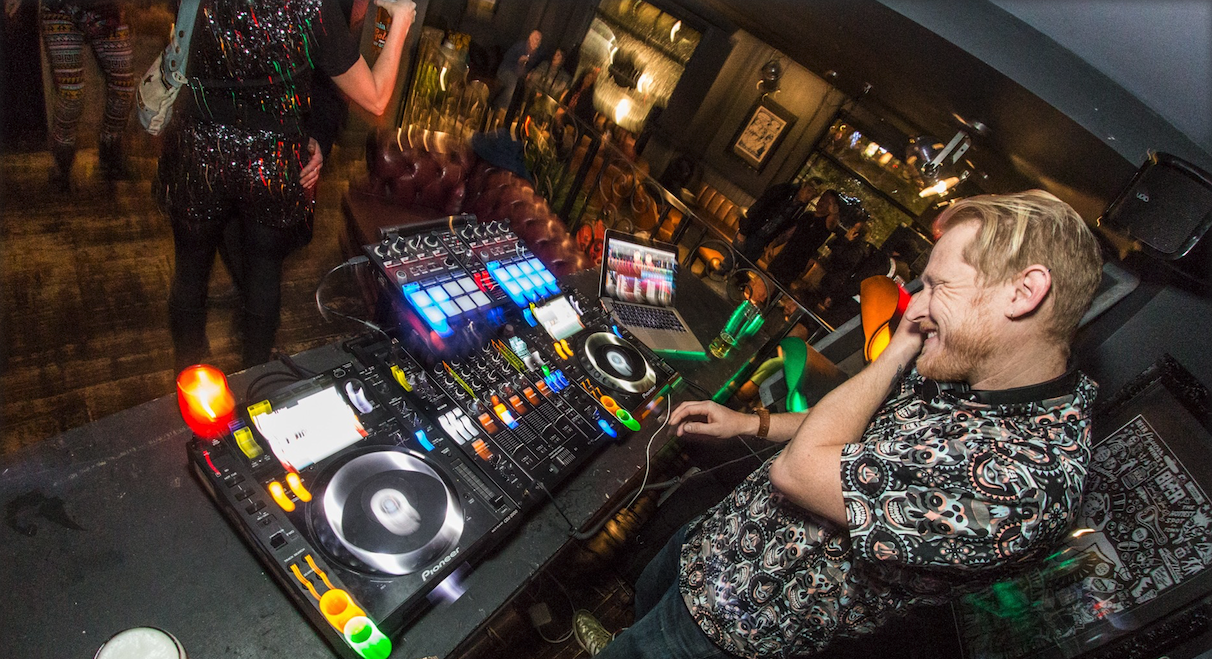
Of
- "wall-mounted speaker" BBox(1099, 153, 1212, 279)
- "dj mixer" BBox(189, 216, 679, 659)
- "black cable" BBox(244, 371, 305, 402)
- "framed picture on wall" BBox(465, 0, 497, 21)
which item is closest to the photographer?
"dj mixer" BBox(189, 216, 679, 659)

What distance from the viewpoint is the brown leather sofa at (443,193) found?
10.7 feet

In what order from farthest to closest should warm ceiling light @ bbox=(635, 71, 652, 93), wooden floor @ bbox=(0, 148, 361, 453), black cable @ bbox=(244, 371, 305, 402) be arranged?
warm ceiling light @ bbox=(635, 71, 652, 93) → wooden floor @ bbox=(0, 148, 361, 453) → black cable @ bbox=(244, 371, 305, 402)

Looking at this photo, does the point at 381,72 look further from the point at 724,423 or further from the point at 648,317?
the point at 724,423

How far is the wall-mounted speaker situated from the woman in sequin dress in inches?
101

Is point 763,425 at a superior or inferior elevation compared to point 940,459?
inferior

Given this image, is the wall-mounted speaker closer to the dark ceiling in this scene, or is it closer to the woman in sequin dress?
the dark ceiling

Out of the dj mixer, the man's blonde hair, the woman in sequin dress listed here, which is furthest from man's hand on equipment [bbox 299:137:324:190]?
the man's blonde hair

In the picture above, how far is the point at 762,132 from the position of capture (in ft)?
27.0

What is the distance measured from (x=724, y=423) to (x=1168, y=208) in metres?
1.68

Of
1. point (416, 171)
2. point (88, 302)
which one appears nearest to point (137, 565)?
point (88, 302)

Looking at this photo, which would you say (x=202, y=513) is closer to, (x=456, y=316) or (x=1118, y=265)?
(x=456, y=316)

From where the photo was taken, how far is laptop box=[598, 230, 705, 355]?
2.18 meters

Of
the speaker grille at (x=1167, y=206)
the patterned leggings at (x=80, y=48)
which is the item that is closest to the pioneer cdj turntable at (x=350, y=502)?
the speaker grille at (x=1167, y=206)

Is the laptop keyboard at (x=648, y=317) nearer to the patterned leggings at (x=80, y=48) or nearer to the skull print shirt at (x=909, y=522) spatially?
the skull print shirt at (x=909, y=522)
